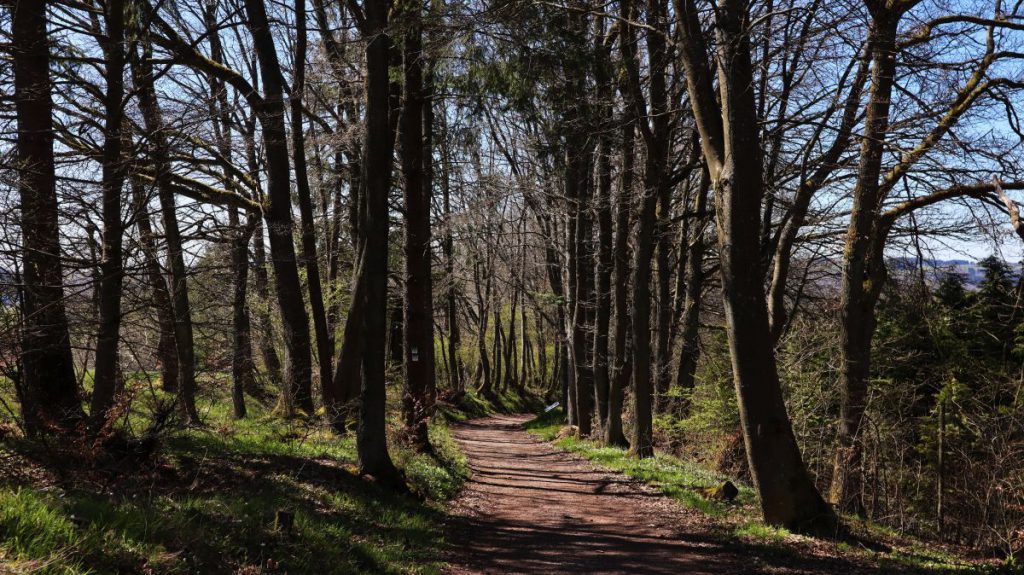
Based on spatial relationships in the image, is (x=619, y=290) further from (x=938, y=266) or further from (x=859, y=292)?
(x=938, y=266)

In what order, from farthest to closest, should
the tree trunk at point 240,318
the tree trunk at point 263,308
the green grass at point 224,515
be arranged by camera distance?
1. the tree trunk at point 263,308
2. the tree trunk at point 240,318
3. the green grass at point 224,515

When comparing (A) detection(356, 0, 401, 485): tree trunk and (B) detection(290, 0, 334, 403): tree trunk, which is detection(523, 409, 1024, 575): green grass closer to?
(A) detection(356, 0, 401, 485): tree trunk

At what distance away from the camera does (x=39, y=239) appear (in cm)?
672

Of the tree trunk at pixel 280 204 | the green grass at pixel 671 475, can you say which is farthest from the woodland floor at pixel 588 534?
the tree trunk at pixel 280 204

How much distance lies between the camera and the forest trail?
6.69 metres

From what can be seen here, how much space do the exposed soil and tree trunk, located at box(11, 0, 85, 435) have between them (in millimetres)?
4674

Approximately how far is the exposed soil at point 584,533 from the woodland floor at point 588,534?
0.03 feet

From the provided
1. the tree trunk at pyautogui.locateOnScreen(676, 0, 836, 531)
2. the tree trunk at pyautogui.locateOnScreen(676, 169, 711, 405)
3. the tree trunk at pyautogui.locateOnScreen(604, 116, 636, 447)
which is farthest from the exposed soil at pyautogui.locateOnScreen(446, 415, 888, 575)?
the tree trunk at pyautogui.locateOnScreen(676, 169, 711, 405)

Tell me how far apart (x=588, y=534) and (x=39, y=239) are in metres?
6.94

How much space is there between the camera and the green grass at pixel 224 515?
12.8 feet

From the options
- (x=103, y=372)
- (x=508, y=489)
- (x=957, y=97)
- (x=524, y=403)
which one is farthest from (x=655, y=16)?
(x=524, y=403)

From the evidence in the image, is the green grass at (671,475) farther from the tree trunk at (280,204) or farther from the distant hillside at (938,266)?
the tree trunk at (280,204)

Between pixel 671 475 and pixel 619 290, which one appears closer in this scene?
pixel 671 475

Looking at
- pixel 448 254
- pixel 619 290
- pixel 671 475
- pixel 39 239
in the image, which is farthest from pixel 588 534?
pixel 448 254
